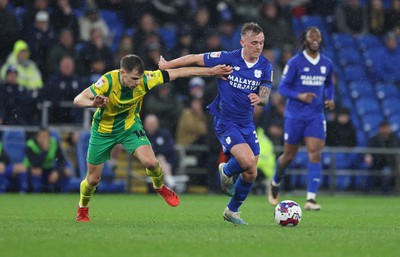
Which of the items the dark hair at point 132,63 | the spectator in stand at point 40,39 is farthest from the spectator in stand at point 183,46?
the dark hair at point 132,63

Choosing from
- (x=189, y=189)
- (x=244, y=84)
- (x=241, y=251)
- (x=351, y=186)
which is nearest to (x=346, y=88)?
(x=351, y=186)

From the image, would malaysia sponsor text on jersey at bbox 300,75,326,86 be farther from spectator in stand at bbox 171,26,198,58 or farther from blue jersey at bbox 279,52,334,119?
spectator in stand at bbox 171,26,198,58

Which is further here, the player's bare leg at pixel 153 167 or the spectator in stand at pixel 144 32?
the spectator in stand at pixel 144 32

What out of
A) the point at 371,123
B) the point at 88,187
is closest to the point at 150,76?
the point at 88,187

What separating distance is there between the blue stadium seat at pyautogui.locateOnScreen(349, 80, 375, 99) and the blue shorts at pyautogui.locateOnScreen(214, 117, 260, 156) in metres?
13.2

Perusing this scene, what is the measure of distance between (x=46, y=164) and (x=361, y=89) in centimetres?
955

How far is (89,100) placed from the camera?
391 inches

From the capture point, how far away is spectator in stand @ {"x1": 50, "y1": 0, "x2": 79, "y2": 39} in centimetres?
1986

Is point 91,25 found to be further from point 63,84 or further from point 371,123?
point 371,123

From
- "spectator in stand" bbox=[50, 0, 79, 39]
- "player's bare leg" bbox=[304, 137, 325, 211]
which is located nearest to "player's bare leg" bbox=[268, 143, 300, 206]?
"player's bare leg" bbox=[304, 137, 325, 211]

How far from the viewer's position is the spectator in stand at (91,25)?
67.1 feet

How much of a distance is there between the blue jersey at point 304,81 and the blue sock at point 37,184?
626cm

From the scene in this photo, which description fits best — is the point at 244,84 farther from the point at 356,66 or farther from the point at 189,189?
the point at 356,66

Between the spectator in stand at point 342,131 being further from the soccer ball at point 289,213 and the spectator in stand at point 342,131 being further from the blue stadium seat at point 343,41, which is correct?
the soccer ball at point 289,213
